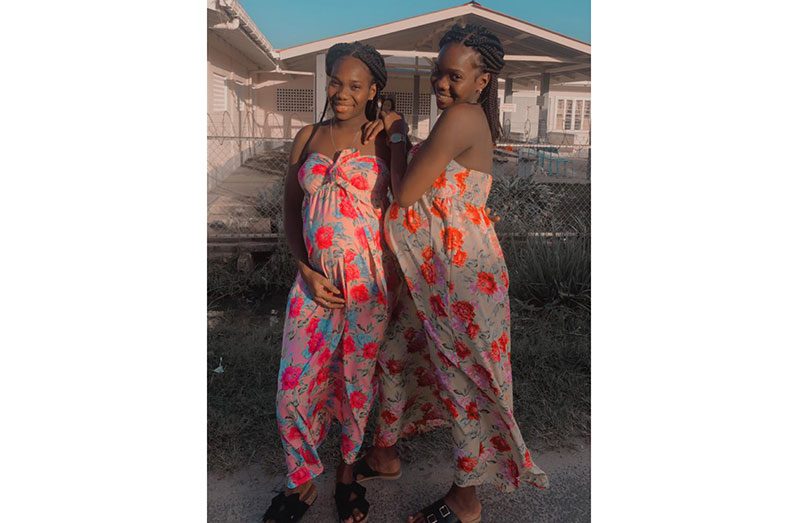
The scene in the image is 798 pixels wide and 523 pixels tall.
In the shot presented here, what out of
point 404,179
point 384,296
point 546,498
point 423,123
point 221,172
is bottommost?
point 546,498

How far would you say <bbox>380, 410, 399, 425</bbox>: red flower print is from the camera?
2257 mm

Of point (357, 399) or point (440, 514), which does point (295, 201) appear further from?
point (440, 514)

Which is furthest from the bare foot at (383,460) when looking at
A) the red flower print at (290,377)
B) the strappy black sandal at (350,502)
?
the red flower print at (290,377)

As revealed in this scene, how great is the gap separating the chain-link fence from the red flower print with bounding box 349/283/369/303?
2.93m

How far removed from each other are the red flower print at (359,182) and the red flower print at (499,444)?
1.05 metres

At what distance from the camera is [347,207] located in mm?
1924

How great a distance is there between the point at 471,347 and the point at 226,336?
2583 millimetres

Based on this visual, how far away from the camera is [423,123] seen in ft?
43.1

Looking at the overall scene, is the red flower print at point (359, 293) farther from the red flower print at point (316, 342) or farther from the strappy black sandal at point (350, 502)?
the strappy black sandal at point (350, 502)

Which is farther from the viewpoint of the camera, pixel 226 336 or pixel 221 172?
pixel 221 172

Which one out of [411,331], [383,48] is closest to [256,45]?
[383,48]

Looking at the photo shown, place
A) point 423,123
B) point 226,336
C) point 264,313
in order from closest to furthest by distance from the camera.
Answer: point 226,336 → point 264,313 → point 423,123

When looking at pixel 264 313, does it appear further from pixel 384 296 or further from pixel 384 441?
pixel 384 296

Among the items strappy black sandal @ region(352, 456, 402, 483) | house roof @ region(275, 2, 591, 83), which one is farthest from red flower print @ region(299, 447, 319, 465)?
house roof @ region(275, 2, 591, 83)
